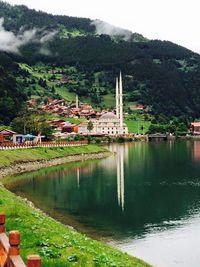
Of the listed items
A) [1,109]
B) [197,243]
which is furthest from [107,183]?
[1,109]

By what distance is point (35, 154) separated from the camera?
81688 millimetres

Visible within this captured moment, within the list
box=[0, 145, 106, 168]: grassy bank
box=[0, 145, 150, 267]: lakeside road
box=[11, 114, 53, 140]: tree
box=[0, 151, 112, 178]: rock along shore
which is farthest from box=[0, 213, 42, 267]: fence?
box=[11, 114, 53, 140]: tree

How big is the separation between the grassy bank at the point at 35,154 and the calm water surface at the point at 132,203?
167 inches

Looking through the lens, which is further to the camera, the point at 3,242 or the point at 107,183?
the point at 107,183

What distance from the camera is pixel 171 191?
5531 centimetres

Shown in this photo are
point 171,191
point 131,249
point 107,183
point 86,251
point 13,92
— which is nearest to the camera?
point 86,251

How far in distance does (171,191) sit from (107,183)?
987 cm

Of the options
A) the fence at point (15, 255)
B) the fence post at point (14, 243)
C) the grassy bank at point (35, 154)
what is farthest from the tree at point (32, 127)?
the fence post at point (14, 243)

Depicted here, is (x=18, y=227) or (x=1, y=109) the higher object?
(x=1, y=109)

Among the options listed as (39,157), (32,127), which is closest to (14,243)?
(39,157)

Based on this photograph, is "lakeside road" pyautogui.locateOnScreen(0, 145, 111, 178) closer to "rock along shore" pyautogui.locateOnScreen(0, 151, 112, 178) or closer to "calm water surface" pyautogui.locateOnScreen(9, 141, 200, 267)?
"rock along shore" pyautogui.locateOnScreen(0, 151, 112, 178)

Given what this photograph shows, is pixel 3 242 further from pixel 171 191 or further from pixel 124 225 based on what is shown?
pixel 171 191

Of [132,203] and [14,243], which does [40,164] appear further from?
[14,243]

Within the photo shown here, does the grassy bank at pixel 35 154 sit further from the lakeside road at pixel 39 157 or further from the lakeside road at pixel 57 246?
the lakeside road at pixel 57 246
